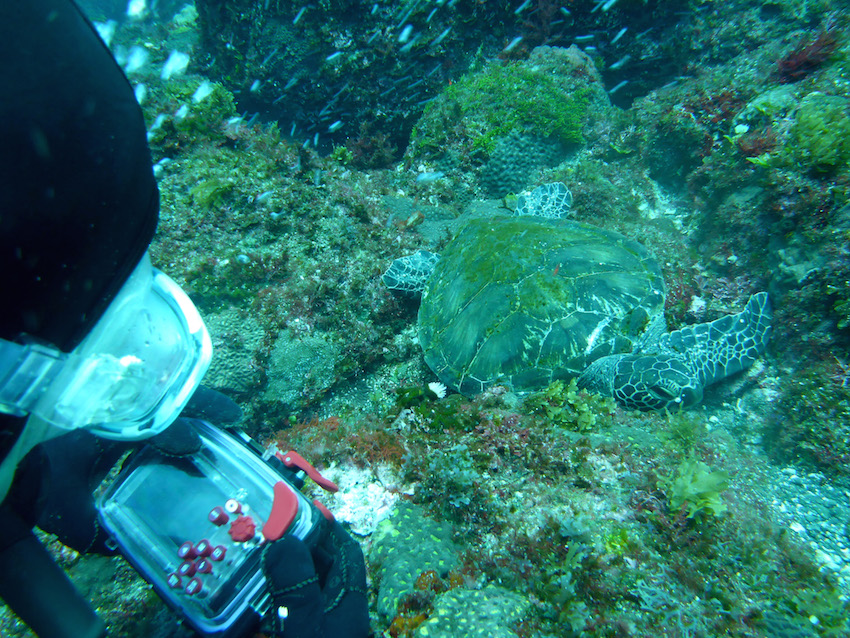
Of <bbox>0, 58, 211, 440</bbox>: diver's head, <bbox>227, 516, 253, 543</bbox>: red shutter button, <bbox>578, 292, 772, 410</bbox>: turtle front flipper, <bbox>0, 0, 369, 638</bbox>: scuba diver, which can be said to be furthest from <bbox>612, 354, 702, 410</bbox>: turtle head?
<bbox>0, 58, 211, 440</bbox>: diver's head

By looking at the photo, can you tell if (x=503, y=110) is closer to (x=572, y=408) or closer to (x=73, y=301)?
(x=572, y=408)

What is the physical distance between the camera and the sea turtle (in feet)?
10.6

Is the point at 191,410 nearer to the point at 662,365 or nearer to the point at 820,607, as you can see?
the point at 820,607

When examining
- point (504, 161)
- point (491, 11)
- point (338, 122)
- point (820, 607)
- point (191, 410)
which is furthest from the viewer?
point (338, 122)

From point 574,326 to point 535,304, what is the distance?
1.34 feet

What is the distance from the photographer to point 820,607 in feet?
5.28

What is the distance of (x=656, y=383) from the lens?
304 cm

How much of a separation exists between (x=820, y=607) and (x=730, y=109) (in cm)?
536

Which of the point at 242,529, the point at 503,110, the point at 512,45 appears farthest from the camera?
the point at 512,45

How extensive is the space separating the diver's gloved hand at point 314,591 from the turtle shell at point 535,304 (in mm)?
1997

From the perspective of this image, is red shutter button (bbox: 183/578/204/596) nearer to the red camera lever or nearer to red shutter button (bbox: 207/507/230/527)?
red shutter button (bbox: 207/507/230/527)

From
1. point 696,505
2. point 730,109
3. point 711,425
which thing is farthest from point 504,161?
point 696,505

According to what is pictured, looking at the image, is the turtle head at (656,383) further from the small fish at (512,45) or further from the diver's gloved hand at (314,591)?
the small fish at (512,45)

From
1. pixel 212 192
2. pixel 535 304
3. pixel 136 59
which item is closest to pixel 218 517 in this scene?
pixel 535 304
